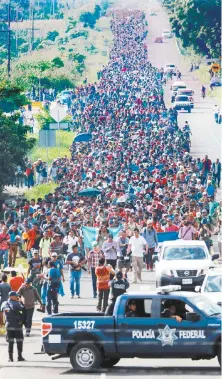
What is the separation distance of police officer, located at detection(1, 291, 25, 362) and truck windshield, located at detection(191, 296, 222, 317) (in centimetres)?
309

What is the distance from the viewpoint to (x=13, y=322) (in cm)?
2378

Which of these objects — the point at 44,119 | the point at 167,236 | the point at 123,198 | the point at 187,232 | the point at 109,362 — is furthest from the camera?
the point at 44,119

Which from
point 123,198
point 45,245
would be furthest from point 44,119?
point 45,245

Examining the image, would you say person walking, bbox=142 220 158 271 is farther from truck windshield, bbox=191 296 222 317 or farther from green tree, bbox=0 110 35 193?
green tree, bbox=0 110 35 193

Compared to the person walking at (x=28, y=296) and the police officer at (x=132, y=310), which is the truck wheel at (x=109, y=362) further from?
the person walking at (x=28, y=296)

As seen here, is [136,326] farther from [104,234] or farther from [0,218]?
[0,218]

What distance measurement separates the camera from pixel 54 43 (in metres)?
188

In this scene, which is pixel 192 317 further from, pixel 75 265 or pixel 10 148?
pixel 10 148

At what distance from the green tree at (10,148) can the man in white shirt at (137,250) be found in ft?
76.2

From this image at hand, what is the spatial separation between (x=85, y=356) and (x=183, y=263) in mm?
9098

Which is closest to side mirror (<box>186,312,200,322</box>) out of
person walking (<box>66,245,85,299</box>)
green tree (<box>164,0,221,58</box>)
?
person walking (<box>66,245,85,299</box>)

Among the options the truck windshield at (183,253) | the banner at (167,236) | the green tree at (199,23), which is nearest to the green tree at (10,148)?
the banner at (167,236)

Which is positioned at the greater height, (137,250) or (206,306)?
(137,250)

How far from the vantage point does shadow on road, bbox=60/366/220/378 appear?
2156 cm
